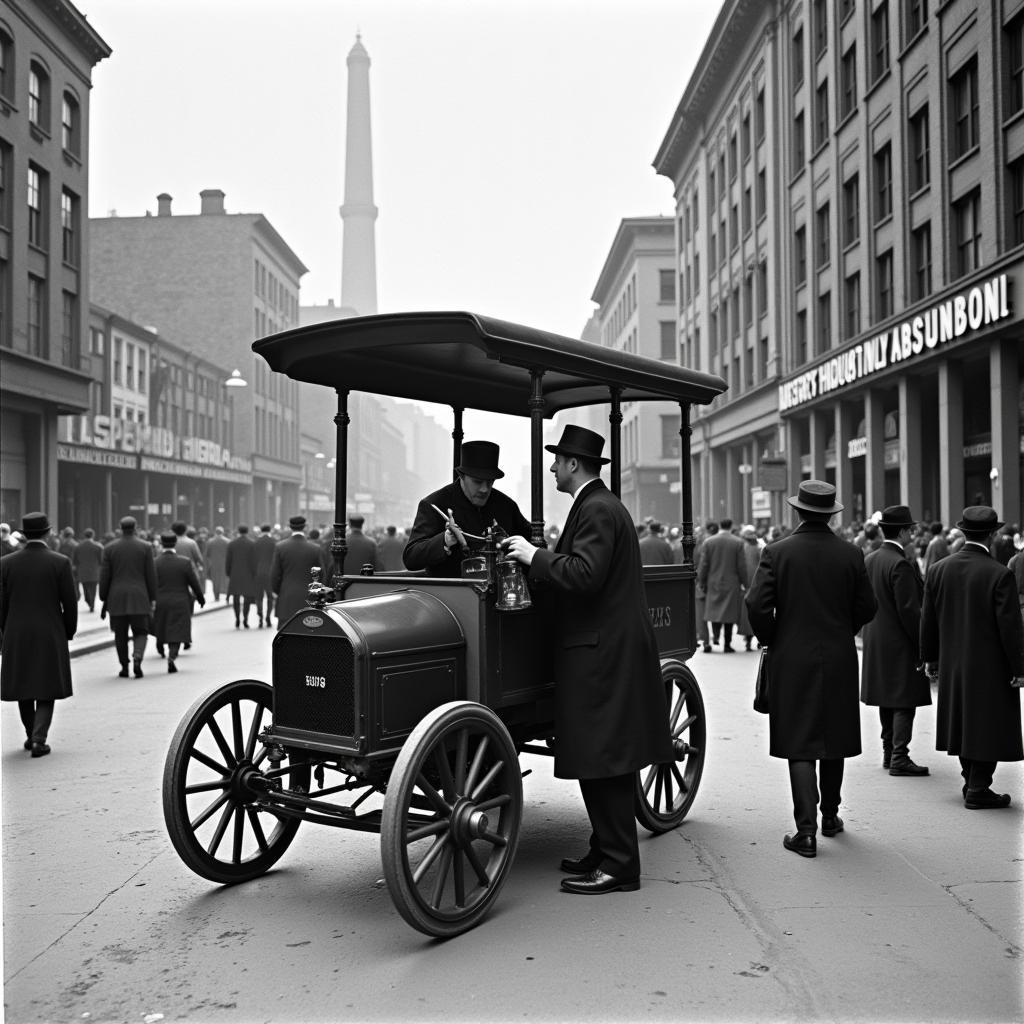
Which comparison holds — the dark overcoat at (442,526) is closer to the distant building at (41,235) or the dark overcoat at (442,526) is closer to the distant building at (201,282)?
the distant building at (41,235)

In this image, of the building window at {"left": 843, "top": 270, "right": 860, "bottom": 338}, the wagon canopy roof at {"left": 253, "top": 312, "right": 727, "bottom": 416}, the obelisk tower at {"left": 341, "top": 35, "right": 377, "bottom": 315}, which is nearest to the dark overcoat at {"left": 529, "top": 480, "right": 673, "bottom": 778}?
the wagon canopy roof at {"left": 253, "top": 312, "right": 727, "bottom": 416}

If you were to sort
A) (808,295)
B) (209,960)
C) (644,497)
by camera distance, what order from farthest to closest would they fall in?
1. (644,497)
2. (808,295)
3. (209,960)

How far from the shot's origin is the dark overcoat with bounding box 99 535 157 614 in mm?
13578

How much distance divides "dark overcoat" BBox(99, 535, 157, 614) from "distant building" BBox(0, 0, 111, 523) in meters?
15.8

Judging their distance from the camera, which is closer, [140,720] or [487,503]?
[487,503]

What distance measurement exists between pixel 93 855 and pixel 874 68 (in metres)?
26.3

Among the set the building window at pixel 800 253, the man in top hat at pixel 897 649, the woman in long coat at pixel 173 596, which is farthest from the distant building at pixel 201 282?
the man in top hat at pixel 897 649

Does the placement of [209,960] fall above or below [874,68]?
below

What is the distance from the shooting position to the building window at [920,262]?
23688 millimetres

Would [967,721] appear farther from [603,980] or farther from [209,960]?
[209,960]

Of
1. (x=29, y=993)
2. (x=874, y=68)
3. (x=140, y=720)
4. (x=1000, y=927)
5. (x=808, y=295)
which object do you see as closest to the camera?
(x=29, y=993)

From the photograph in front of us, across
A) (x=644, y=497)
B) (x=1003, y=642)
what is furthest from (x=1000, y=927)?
(x=644, y=497)

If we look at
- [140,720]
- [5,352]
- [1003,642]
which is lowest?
[140,720]

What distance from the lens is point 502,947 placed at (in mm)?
4371
